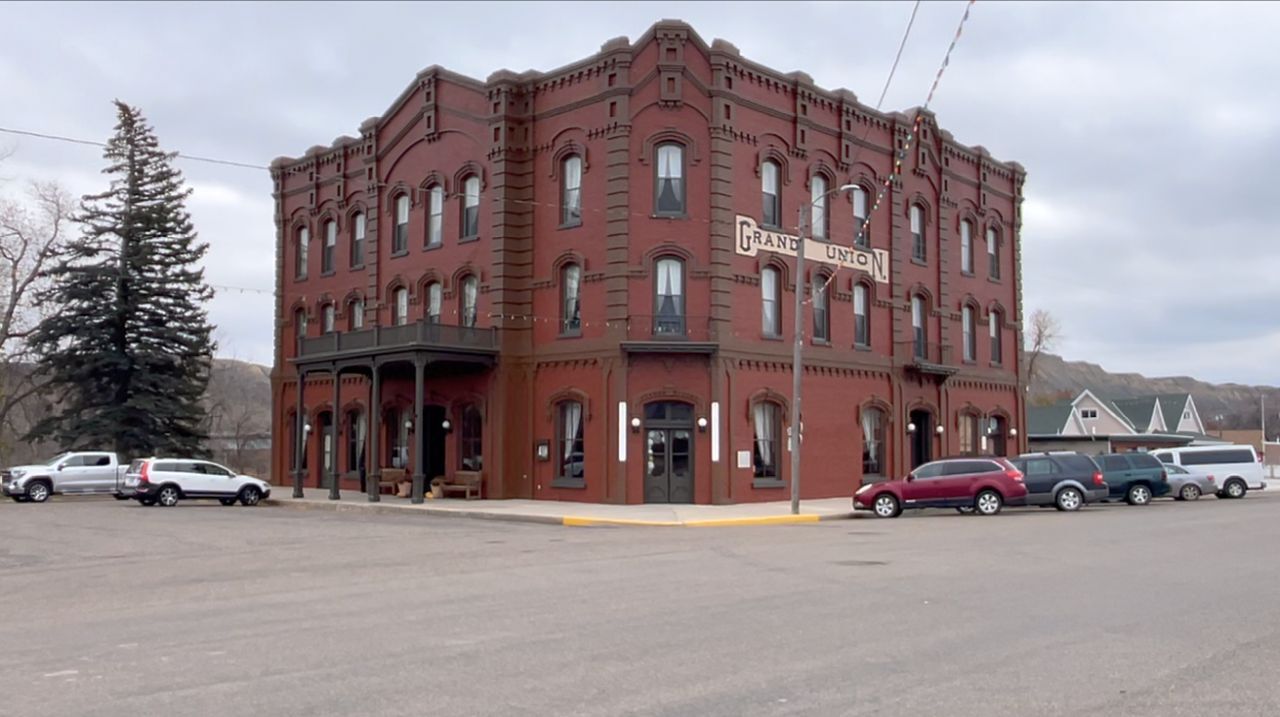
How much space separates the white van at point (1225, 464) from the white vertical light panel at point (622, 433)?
1843cm

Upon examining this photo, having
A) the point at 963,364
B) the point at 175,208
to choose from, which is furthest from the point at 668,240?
the point at 175,208

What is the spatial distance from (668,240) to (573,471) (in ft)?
22.8

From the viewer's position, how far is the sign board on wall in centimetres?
3120

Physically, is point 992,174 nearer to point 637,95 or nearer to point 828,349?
point 828,349

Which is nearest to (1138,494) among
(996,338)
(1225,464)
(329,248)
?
(1225,464)

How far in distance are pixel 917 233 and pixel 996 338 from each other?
6.79 metres

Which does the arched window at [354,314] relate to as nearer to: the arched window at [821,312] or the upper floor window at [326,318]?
the upper floor window at [326,318]

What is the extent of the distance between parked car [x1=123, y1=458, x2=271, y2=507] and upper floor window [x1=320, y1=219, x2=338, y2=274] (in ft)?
32.5

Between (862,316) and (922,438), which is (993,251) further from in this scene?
(862,316)

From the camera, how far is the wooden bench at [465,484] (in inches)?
1266

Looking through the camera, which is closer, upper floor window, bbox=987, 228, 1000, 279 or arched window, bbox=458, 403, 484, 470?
arched window, bbox=458, 403, 484, 470

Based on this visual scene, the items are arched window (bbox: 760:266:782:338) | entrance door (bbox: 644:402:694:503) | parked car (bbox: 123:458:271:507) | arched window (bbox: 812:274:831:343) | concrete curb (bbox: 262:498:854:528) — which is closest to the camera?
concrete curb (bbox: 262:498:854:528)

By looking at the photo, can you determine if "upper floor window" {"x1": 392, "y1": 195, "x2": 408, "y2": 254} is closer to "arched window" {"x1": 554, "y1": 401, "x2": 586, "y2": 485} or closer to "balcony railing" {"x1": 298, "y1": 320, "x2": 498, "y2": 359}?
"balcony railing" {"x1": 298, "y1": 320, "x2": 498, "y2": 359}

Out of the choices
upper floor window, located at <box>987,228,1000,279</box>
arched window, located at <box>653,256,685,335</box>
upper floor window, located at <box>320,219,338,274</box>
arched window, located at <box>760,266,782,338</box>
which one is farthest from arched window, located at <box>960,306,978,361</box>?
upper floor window, located at <box>320,219,338,274</box>
